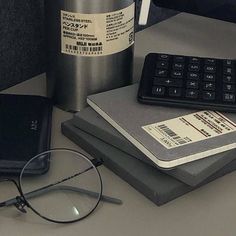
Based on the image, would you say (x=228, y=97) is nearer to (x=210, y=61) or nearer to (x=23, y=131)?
(x=210, y=61)

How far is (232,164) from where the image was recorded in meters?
0.54

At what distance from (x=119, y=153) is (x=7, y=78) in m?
0.20

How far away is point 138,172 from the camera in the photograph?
52 cm

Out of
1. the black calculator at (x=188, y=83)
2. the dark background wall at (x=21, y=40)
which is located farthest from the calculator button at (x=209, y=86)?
the dark background wall at (x=21, y=40)

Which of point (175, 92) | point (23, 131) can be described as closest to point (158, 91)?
point (175, 92)

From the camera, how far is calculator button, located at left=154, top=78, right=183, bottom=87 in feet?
1.95

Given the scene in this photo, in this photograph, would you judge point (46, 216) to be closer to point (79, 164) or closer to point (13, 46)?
point (79, 164)

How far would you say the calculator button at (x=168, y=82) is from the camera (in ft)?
1.95

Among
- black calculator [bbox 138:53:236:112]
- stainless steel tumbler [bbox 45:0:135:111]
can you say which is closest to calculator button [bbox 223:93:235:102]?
black calculator [bbox 138:53:236:112]

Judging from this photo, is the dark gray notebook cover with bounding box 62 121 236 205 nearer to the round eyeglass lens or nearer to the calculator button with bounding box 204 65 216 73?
the round eyeglass lens

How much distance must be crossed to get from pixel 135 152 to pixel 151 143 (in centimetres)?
2

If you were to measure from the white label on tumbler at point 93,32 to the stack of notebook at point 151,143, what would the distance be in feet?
0.15

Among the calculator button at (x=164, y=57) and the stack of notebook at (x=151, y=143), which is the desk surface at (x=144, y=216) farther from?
the calculator button at (x=164, y=57)

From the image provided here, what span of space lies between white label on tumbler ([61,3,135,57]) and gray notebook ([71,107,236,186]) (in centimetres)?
6
